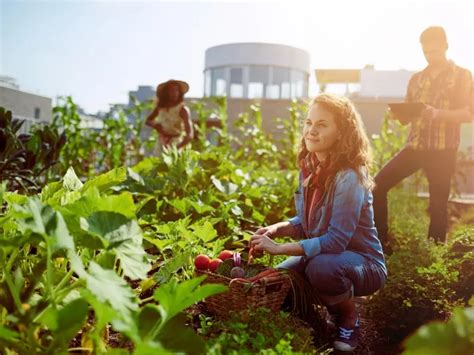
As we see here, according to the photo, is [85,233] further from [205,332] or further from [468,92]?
[468,92]

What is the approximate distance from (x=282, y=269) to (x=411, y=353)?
128 cm

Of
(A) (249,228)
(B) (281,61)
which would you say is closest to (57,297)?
(A) (249,228)

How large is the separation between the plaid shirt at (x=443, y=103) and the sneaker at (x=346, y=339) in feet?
6.44

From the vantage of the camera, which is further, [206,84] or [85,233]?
[206,84]

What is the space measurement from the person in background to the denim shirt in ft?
12.5

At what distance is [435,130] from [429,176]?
335mm

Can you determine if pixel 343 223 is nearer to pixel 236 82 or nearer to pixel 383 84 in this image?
pixel 383 84

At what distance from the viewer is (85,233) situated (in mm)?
1458

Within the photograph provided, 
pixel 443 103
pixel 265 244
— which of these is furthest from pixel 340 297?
pixel 443 103

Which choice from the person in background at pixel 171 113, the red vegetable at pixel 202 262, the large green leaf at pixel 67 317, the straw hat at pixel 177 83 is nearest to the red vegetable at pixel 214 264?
the red vegetable at pixel 202 262

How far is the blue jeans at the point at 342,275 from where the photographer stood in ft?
7.17

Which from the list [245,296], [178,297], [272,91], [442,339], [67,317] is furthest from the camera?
[272,91]

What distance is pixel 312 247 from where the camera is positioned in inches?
87.0

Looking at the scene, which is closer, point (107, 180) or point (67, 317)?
point (67, 317)
